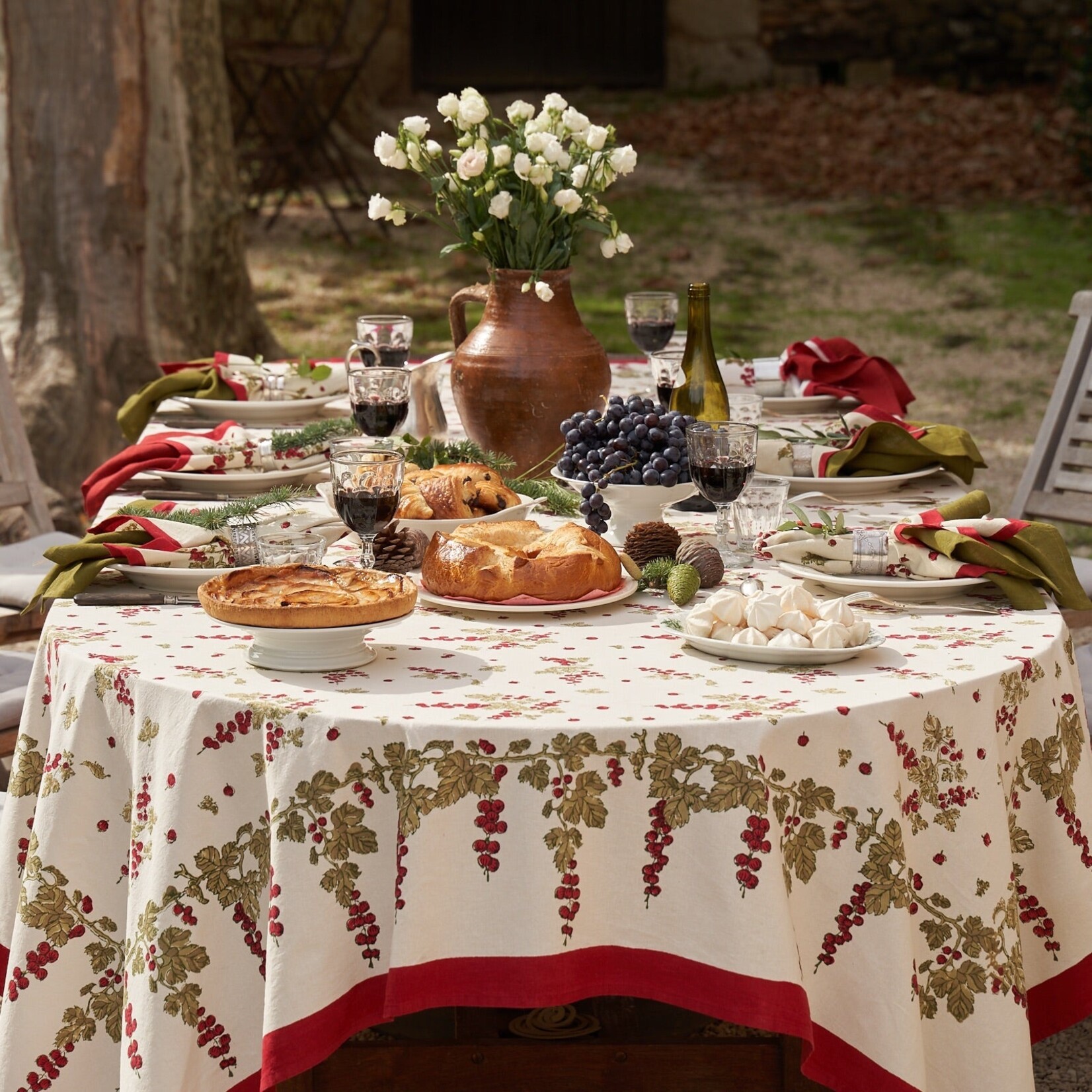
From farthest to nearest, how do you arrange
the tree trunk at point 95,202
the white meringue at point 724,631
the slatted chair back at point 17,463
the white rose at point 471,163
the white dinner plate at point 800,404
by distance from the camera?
the tree trunk at point 95,202
the slatted chair back at point 17,463
the white dinner plate at point 800,404
the white rose at point 471,163
the white meringue at point 724,631

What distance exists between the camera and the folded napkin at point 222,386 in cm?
323

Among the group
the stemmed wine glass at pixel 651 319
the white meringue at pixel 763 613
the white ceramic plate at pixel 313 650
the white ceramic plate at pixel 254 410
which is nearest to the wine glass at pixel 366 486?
the white ceramic plate at pixel 313 650

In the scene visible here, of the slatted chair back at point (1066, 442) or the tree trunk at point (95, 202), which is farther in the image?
the tree trunk at point (95, 202)

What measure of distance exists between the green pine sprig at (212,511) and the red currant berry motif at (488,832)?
2.52 feet

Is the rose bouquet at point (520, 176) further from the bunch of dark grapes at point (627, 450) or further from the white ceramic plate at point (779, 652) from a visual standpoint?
the white ceramic plate at point (779, 652)

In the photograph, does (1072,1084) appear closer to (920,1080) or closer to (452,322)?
(920,1080)

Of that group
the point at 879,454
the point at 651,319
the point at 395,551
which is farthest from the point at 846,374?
the point at 395,551

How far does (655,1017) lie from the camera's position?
2268 millimetres

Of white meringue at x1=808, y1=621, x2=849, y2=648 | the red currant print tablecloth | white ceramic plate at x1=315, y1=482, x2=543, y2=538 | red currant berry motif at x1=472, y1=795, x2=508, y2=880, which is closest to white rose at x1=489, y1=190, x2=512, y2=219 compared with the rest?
white ceramic plate at x1=315, y1=482, x2=543, y2=538

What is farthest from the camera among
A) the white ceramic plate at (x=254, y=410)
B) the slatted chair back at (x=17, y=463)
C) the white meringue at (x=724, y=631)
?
the slatted chair back at (x=17, y=463)

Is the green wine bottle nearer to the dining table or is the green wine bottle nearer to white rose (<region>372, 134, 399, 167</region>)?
white rose (<region>372, 134, 399, 167</region>)

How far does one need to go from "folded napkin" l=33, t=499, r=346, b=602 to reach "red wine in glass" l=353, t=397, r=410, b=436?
0.42 m

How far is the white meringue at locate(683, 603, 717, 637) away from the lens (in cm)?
178

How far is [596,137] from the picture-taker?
2516mm
